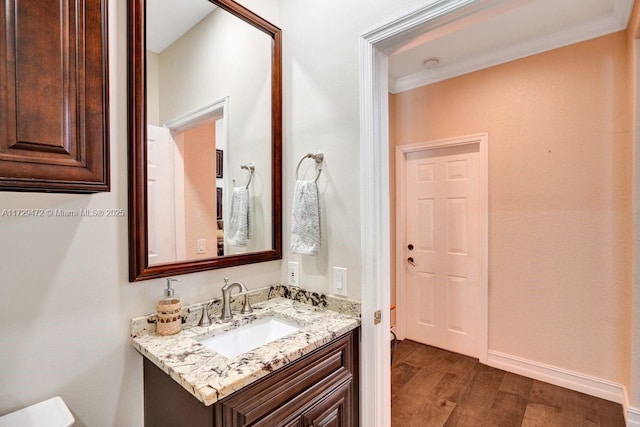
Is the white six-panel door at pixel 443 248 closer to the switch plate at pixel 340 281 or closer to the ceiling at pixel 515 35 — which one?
the ceiling at pixel 515 35

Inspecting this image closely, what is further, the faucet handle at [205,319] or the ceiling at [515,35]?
the ceiling at [515,35]

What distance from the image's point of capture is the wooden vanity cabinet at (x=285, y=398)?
3.15 ft

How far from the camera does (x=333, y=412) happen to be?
1.28m

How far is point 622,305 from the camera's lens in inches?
84.4

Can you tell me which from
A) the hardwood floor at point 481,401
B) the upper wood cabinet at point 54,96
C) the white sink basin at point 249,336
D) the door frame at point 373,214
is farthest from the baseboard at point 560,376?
the upper wood cabinet at point 54,96

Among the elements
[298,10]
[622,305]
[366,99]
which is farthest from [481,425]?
[298,10]

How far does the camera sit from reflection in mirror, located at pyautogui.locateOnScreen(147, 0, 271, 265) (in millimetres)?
1294

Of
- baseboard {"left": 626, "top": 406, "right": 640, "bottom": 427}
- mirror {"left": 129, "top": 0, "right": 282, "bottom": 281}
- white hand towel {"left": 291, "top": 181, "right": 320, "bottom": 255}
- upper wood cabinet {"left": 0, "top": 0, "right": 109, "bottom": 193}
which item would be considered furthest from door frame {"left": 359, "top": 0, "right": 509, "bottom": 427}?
baseboard {"left": 626, "top": 406, "right": 640, "bottom": 427}

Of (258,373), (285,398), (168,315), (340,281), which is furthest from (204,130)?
(285,398)

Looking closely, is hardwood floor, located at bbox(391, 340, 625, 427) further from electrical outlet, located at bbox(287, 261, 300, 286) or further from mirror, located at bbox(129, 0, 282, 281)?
mirror, located at bbox(129, 0, 282, 281)

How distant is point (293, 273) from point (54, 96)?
1.26 meters

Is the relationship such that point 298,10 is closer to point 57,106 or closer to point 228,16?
point 228,16

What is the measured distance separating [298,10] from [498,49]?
1.85 meters

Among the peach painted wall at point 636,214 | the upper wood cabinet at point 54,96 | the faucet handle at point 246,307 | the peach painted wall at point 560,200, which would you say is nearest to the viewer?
the upper wood cabinet at point 54,96
